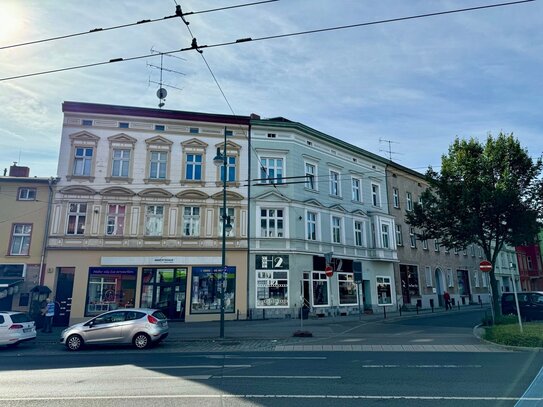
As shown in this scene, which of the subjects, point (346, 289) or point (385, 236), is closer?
point (346, 289)

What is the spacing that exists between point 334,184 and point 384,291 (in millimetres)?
9860

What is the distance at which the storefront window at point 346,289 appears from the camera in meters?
28.0

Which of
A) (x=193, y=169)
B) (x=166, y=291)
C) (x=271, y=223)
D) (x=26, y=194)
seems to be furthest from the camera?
(x=271, y=223)

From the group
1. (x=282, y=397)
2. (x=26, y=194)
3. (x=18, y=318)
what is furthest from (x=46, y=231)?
(x=282, y=397)

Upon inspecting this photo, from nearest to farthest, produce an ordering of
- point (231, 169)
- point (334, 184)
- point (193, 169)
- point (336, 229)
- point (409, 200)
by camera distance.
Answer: point (193, 169) < point (231, 169) < point (336, 229) < point (334, 184) < point (409, 200)

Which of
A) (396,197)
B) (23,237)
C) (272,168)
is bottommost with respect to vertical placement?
(23,237)

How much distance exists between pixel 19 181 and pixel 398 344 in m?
23.6

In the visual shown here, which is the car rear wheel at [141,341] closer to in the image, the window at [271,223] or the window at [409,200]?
the window at [271,223]

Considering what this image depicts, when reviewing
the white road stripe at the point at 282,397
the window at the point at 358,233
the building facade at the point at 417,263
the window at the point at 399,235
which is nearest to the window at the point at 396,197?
the building facade at the point at 417,263

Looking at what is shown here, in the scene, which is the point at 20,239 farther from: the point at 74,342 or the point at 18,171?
the point at 74,342

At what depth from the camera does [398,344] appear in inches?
553

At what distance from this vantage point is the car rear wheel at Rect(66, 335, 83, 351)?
14.9 m

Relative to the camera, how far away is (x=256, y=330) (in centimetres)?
1939

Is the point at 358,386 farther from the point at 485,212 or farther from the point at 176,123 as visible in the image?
the point at 176,123
